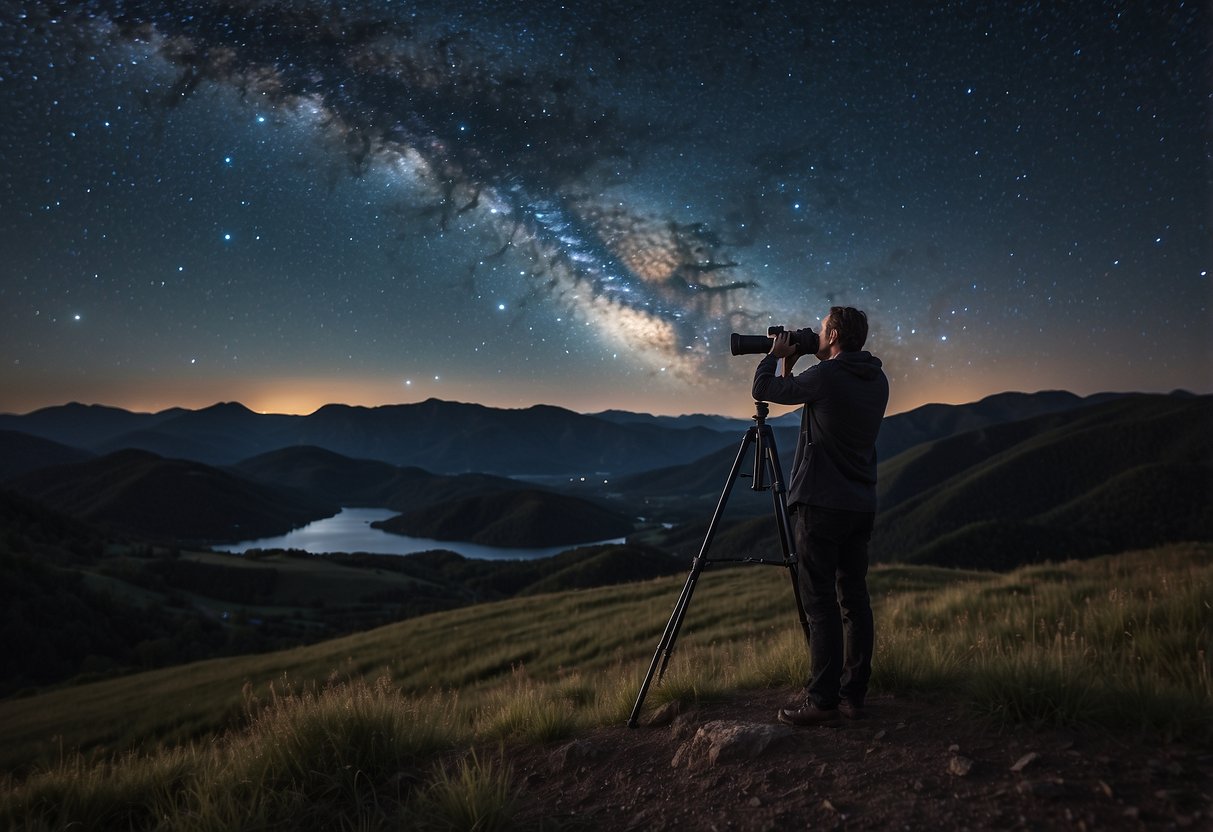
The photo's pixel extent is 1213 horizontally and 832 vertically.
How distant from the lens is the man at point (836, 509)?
12.0 ft

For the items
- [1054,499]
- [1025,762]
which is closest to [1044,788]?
[1025,762]

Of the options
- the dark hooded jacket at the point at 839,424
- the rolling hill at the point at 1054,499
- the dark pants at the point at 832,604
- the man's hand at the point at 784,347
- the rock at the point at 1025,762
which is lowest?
the rolling hill at the point at 1054,499

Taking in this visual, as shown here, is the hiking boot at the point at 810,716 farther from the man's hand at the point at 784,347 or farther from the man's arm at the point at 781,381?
the man's hand at the point at 784,347

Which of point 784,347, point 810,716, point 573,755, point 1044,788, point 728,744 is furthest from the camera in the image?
point 784,347

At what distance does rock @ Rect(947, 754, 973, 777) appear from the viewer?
281 centimetres

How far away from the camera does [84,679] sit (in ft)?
163

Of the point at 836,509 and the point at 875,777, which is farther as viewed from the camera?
the point at 836,509

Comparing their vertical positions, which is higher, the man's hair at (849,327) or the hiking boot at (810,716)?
the man's hair at (849,327)

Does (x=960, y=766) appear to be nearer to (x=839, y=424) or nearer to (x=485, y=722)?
(x=839, y=424)

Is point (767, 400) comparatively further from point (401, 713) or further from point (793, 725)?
point (401, 713)

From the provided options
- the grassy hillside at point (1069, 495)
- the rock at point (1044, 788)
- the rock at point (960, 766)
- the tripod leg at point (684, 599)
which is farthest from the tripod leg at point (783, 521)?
the grassy hillside at point (1069, 495)

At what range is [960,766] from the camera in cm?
284

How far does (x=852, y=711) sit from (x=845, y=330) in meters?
2.45

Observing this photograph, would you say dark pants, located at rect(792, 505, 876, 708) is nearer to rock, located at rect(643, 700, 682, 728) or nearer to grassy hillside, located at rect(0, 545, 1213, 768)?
grassy hillside, located at rect(0, 545, 1213, 768)
